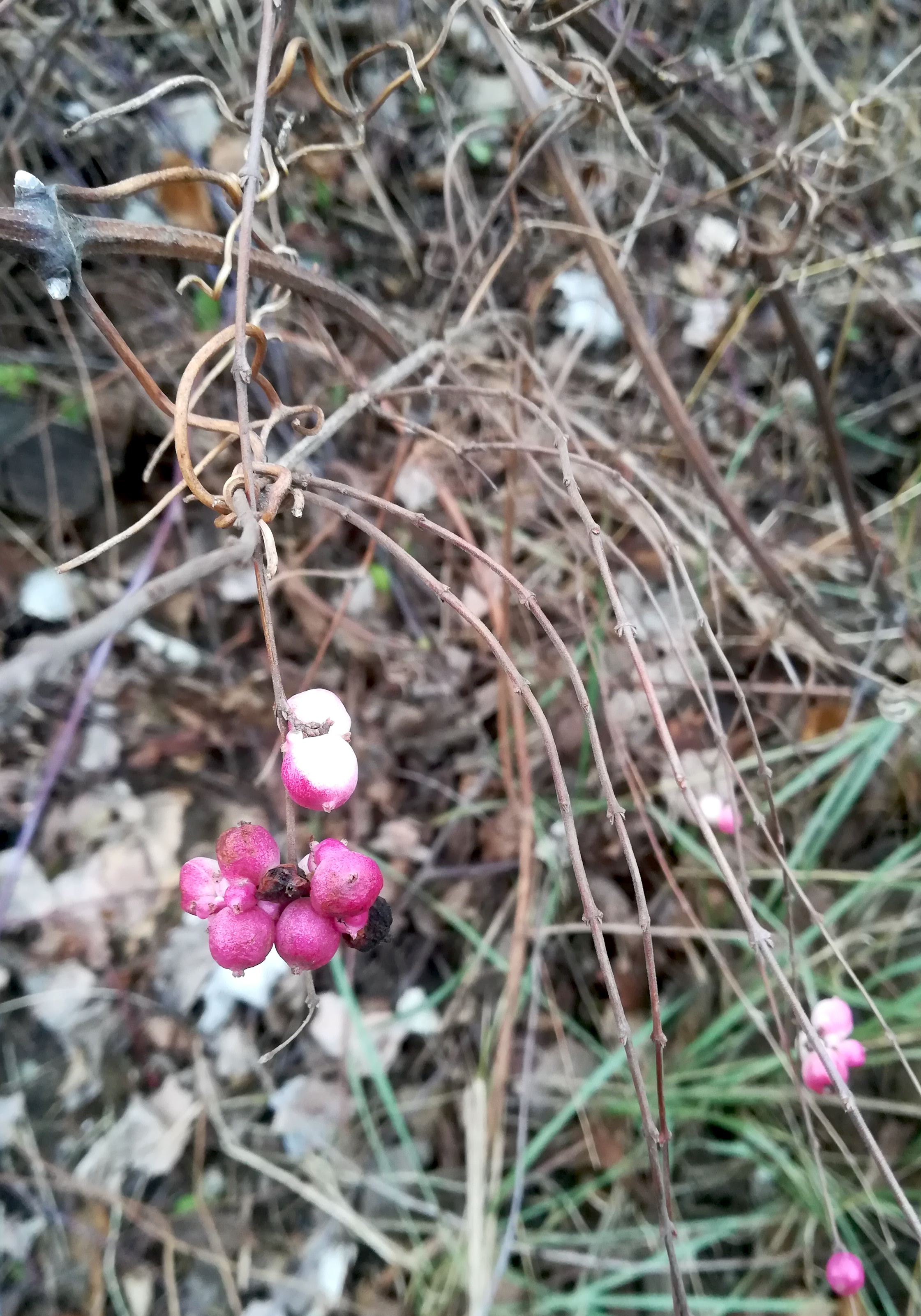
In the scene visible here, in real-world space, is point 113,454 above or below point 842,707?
above

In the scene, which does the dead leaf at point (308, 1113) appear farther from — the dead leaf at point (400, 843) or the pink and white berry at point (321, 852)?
the pink and white berry at point (321, 852)

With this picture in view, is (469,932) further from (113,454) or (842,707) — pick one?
(113,454)

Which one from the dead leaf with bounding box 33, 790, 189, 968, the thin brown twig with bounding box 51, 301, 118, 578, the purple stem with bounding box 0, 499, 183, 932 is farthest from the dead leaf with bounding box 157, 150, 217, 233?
the dead leaf with bounding box 33, 790, 189, 968

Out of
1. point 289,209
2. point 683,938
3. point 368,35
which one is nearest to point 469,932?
point 683,938

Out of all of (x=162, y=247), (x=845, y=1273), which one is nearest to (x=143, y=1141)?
(x=845, y=1273)

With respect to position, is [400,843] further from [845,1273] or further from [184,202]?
[184,202]

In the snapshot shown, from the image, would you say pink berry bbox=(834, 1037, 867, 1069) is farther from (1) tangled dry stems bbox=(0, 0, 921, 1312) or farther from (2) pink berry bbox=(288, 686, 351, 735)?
(2) pink berry bbox=(288, 686, 351, 735)
